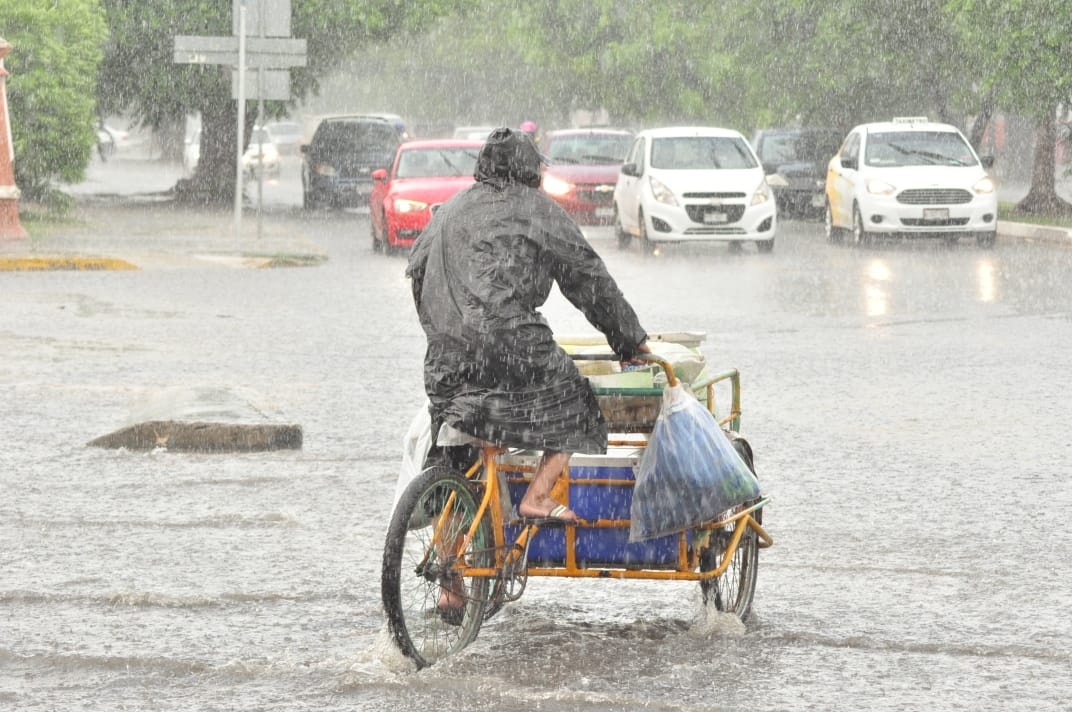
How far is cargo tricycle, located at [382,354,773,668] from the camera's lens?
566cm

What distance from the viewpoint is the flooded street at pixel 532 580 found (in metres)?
5.65

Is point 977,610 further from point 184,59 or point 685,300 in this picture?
point 184,59

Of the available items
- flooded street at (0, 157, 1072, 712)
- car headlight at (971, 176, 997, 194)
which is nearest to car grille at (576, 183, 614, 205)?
car headlight at (971, 176, 997, 194)

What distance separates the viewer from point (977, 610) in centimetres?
654

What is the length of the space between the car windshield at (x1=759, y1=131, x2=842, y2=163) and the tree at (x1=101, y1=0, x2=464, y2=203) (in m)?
7.07

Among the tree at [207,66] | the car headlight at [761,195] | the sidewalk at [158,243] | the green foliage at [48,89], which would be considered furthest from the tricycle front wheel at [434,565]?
the tree at [207,66]

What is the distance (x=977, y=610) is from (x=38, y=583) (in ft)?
10.2

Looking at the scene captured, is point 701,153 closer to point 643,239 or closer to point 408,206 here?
point 643,239

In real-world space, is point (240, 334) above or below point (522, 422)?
below

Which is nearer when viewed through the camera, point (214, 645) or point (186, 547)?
point (214, 645)

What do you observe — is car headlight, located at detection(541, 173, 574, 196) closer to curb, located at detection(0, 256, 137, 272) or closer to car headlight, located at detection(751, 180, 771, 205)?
car headlight, located at detection(751, 180, 771, 205)

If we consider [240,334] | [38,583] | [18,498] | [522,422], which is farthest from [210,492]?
[240,334]

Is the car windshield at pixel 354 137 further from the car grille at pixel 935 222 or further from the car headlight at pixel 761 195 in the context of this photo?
the car grille at pixel 935 222

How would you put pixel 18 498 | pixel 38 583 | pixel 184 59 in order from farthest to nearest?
pixel 184 59 → pixel 18 498 → pixel 38 583
